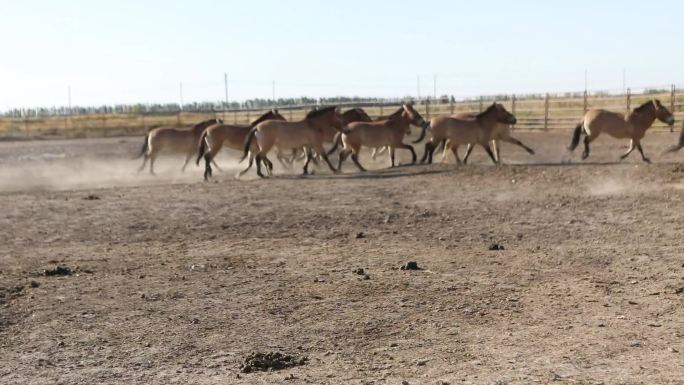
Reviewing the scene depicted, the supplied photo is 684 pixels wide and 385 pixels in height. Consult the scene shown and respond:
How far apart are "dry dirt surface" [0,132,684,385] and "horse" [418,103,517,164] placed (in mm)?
5143

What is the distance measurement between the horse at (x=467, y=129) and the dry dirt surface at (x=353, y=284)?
514 centimetres

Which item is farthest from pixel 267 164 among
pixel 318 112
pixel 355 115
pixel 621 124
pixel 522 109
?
pixel 522 109

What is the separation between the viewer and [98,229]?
12625 mm

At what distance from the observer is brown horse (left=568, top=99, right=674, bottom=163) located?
2228 centimetres

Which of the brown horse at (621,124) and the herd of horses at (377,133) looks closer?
the herd of horses at (377,133)

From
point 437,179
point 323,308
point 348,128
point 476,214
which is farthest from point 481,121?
point 323,308

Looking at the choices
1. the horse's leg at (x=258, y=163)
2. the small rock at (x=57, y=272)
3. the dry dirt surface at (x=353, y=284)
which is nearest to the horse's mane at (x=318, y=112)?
the horse's leg at (x=258, y=163)

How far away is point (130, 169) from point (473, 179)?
479 inches

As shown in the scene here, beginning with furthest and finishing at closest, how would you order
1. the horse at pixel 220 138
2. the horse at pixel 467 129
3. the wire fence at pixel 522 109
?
1. the wire fence at pixel 522 109
2. the horse at pixel 220 138
3. the horse at pixel 467 129

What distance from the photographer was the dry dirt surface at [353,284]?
601 centimetres

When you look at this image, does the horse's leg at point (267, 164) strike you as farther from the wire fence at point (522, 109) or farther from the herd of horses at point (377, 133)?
the wire fence at point (522, 109)

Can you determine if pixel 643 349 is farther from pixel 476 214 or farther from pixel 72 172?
pixel 72 172

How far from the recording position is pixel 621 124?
22500 mm

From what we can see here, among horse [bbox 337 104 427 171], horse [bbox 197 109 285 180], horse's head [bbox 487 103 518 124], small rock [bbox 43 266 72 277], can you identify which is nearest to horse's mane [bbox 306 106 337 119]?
horse [bbox 337 104 427 171]
